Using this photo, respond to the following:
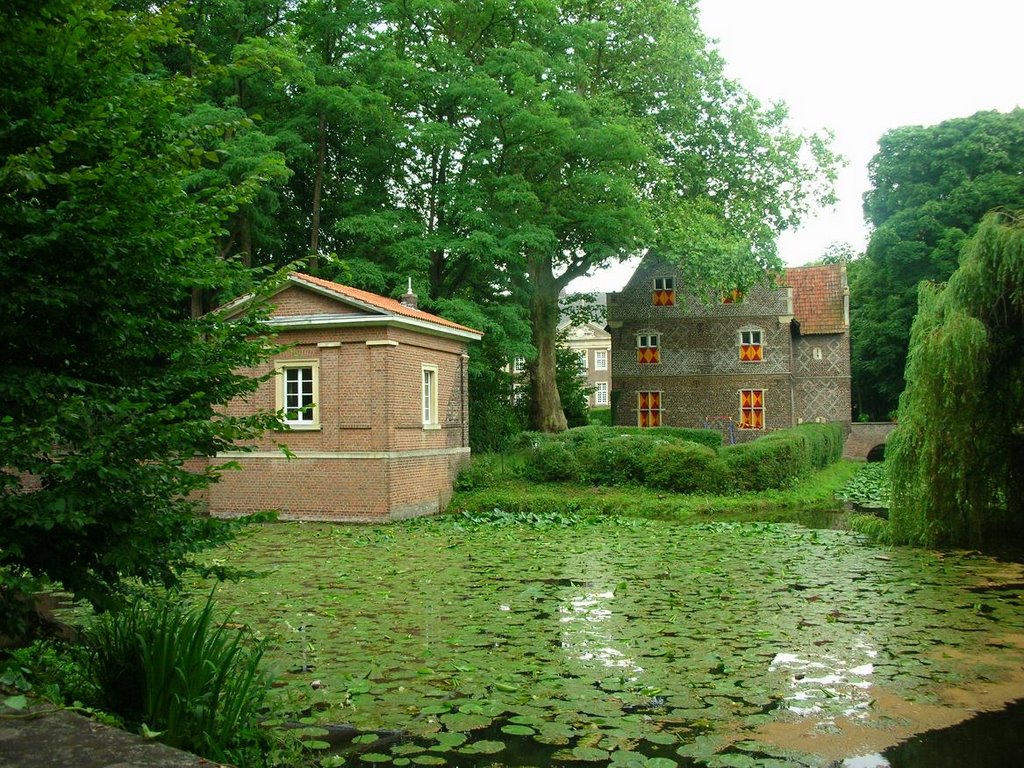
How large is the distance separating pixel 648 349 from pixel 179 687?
123 feet

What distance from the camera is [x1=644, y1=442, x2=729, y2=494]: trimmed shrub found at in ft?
73.0

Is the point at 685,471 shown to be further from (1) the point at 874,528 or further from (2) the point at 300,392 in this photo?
(2) the point at 300,392

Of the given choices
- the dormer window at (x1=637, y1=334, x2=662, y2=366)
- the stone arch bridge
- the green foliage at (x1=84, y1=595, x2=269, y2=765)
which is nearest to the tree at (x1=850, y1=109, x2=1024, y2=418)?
the stone arch bridge

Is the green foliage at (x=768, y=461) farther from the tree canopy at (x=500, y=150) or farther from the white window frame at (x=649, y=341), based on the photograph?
the white window frame at (x=649, y=341)

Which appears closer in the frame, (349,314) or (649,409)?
(349,314)

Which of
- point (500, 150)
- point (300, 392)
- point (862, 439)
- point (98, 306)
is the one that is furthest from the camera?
point (862, 439)

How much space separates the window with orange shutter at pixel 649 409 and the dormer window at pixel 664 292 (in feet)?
14.4

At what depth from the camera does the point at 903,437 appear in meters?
13.5

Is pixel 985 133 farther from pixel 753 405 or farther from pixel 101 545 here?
pixel 101 545

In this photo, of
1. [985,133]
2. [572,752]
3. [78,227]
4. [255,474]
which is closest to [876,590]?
[572,752]

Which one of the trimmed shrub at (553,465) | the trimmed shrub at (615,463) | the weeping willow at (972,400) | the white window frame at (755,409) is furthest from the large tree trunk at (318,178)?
the white window frame at (755,409)

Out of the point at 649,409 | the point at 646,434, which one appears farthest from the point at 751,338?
the point at 646,434

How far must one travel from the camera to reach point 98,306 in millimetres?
5398

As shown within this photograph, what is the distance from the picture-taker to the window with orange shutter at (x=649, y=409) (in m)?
41.0
